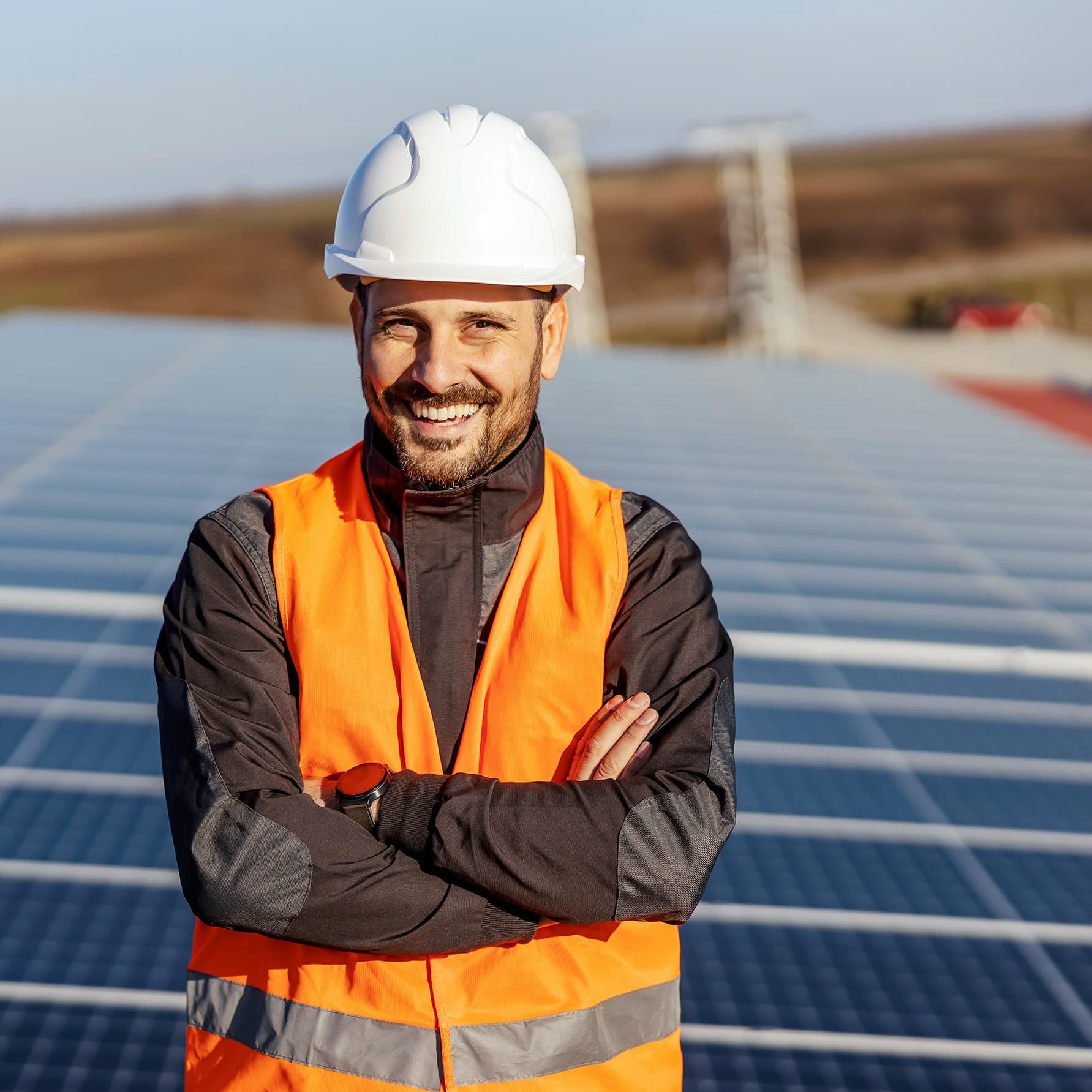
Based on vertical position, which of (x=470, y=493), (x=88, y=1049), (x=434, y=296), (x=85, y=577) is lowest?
(x=88, y=1049)

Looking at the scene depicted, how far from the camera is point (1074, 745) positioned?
4.59 metres

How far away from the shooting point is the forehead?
1954 millimetres

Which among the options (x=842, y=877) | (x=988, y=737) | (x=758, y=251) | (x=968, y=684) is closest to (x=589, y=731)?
(x=842, y=877)

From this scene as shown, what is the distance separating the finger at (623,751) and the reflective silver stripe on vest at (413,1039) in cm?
36

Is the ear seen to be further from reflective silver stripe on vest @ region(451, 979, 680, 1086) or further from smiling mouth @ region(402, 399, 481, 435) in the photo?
reflective silver stripe on vest @ region(451, 979, 680, 1086)

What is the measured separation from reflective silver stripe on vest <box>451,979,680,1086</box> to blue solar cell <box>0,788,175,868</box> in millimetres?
1842

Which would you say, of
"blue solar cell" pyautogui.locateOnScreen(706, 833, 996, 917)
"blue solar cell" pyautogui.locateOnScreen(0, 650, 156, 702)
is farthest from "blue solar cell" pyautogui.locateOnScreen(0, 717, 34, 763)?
"blue solar cell" pyautogui.locateOnScreen(706, 833, 996, 917)

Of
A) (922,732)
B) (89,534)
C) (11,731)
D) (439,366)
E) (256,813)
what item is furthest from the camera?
(89,534)

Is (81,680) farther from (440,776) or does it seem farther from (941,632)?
(941,632)

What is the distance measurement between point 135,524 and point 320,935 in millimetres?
4775

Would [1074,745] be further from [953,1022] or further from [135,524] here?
[135,524]

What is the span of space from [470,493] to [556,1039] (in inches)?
34.6

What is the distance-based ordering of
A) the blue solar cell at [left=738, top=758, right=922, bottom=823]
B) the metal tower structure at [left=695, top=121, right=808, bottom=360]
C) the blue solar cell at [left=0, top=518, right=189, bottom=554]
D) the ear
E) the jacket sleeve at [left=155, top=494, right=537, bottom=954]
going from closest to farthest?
the jacket sleeve at [left=155, top=494, right=537, bottom=954] → the ear → the blue solar cell at [left=738, top=758, right=922, bottom=823] → the blue solar cell at [left=0, top=518, right=189, bottom=554] → the metal tower structure at [left=695, top=121, right=808, bottom=360]

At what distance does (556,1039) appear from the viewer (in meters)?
1.84
